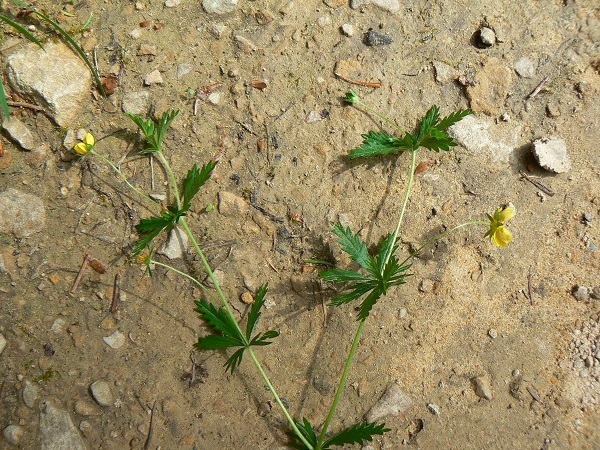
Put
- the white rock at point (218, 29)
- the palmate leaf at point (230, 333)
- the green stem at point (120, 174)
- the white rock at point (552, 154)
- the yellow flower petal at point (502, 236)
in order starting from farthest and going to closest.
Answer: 1. the white rock at point (218, 29)
2. the white rock at point (552, 154)
3. the green stem at point (120, 174)
4. the palmate leaf at point (230, 333)
5. the yellow flower petal at point (502, 236)

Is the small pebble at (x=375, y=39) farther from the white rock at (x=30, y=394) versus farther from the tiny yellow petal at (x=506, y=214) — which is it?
the white rock at (x=30, y=394)

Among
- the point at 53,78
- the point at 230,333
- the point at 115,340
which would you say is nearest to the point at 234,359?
the point at 230,333

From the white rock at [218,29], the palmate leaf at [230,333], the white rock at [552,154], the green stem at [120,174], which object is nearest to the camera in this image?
the palmate leaf at [230,333]

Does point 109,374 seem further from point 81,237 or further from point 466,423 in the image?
point 466,423

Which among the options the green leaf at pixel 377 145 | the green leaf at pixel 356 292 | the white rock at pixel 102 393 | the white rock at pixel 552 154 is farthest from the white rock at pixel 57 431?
the white rock at pixel 552 154

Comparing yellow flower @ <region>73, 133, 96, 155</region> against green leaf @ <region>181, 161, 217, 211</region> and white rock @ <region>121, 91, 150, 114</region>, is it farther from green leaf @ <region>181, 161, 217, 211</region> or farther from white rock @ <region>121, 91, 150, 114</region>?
green leaf @ <region>181, 161, 217, 211</region>

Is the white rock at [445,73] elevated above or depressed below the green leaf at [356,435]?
above
